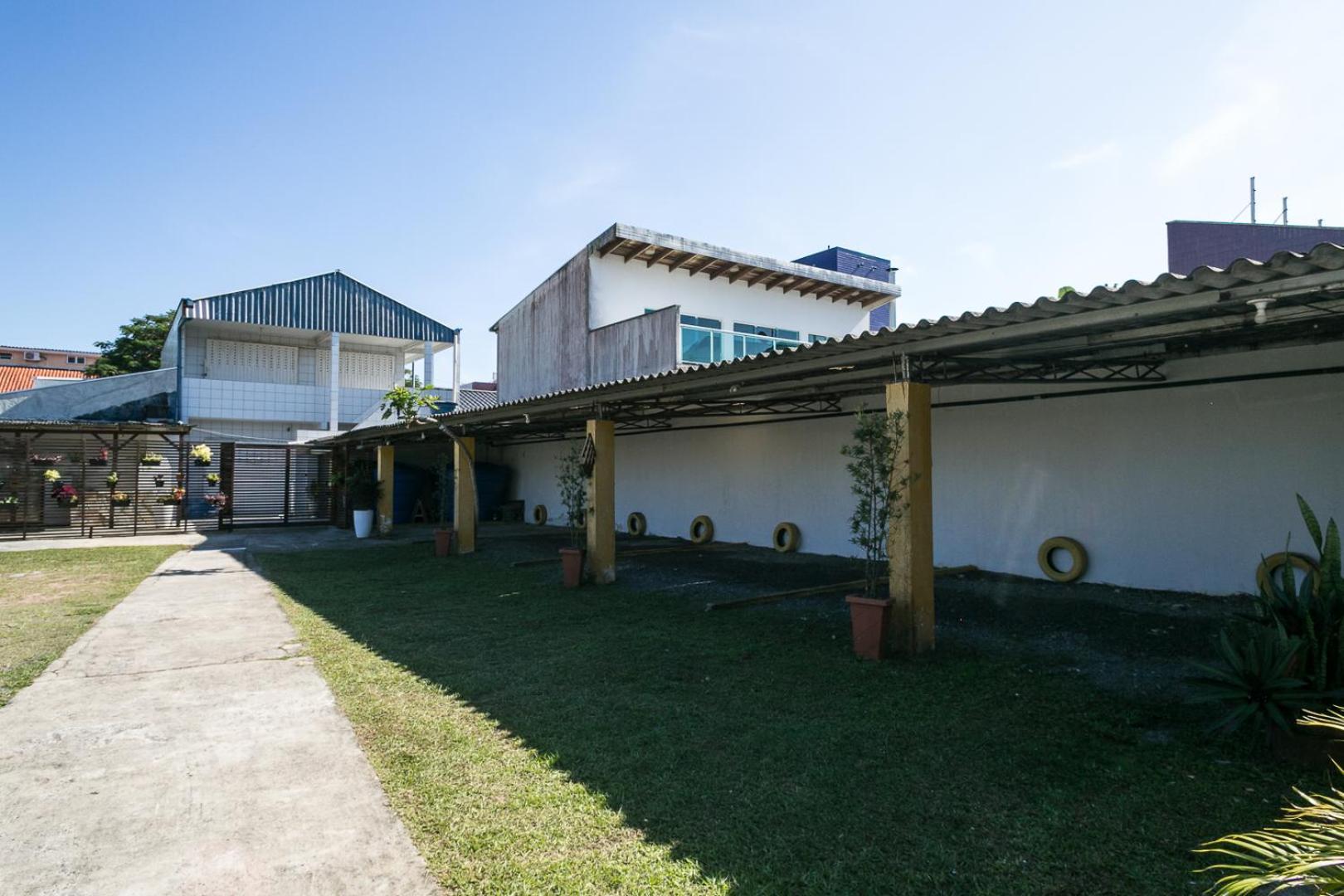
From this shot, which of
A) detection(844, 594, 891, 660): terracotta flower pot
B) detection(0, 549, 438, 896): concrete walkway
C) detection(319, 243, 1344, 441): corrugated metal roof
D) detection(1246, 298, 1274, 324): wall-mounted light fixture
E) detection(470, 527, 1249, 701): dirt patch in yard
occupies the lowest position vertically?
detection(0, 549, 438, 896): concrete walkway

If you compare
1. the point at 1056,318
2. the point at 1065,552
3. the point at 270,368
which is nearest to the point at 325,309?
the point at 270,368

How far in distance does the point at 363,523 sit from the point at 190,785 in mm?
14137

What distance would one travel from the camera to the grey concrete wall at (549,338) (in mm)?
16516

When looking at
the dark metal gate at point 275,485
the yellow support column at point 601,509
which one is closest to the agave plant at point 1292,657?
the yellow support column at point 601,509

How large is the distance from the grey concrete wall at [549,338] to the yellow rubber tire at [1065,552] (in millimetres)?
10272

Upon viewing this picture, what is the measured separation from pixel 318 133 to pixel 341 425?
17.0 meters

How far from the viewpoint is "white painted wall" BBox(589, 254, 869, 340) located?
16.4 metres

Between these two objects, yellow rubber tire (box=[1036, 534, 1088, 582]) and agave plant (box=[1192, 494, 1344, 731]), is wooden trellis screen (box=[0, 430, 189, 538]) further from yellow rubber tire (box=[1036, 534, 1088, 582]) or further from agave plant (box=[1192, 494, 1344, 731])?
agave plant (box=[1192, 494, 1344, 731])

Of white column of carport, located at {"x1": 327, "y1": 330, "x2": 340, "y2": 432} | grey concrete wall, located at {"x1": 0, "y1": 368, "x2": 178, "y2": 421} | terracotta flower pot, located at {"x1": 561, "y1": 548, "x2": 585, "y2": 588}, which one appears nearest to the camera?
terracotta flower pot, located at {"x1": 561, "y1": 548, "x2": 585, "y2": 588}

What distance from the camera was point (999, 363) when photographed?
679cm

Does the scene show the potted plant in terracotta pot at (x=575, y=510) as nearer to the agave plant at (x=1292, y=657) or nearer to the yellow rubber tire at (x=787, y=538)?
the yellow rubber tire at (x=787, y=538)

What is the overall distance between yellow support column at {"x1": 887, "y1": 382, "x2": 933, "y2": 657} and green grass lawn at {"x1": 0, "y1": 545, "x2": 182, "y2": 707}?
643 centimetres

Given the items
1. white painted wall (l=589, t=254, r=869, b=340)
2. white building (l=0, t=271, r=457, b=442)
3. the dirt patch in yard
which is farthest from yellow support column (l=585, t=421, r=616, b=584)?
white building (l=0, t=271, r=457, b=442)

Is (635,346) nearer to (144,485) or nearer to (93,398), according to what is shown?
(144,485)
